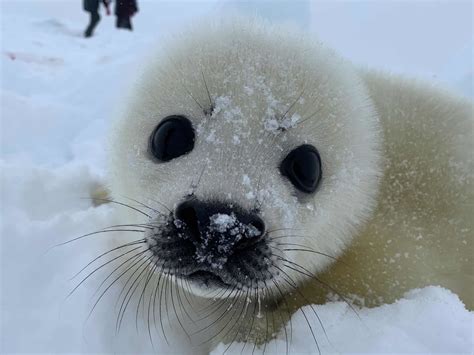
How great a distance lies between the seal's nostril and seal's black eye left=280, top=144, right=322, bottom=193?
387 mm

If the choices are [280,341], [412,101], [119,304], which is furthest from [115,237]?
[412,101]

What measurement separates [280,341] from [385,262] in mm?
498

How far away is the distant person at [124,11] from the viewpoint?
918cm

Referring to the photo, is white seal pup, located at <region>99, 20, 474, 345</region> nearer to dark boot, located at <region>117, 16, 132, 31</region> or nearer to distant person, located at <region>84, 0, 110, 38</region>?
distant person, located at <region>84, 0, 110, 38</region>

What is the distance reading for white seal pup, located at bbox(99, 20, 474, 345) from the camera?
1497 millimetres

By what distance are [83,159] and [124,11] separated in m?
6.42

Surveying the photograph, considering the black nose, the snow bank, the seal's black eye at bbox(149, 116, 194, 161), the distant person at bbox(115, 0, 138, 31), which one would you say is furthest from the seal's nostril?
A: the distant person at bbox(115, 0, 138, 31)

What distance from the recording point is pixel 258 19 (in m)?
2.14

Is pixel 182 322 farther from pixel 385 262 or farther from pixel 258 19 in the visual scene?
pixel 258 19

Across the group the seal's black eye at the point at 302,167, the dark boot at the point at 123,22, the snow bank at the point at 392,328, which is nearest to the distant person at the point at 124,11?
the dark boot at the point at 123,22

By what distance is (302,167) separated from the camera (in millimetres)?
1703

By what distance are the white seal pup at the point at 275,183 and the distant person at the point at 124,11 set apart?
25.2 ft

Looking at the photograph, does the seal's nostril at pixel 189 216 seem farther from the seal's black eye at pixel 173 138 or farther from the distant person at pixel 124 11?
the distant person at pixel 124 11

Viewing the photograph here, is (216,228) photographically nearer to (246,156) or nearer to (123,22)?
(246,156)
